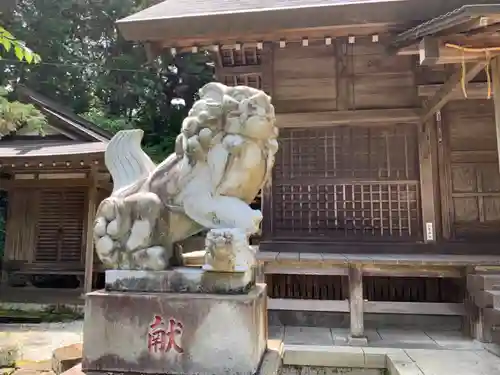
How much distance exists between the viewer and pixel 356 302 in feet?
17.2

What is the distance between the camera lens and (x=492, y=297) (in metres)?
4.60

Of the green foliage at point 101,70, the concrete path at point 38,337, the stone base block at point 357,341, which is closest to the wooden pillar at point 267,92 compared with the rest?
the stone base block at point 357,341

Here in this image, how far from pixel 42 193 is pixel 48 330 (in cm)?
380

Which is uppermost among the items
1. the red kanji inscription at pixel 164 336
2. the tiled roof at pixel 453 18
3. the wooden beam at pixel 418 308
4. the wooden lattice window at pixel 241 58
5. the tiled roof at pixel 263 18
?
the wooden lattice window at pixel 241 58

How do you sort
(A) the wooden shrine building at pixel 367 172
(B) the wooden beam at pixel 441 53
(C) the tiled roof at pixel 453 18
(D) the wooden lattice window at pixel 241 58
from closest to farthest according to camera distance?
(C) the tiled roof at pixel 453 18 → (B) the wooden beam at pixel 441 53 → (A) the wooden shrine building at pixel 367 172 → (D) the wooden lattice window at pixel 241 58

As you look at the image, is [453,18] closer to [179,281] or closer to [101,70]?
[179,281]

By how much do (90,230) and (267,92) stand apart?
16.8 ft

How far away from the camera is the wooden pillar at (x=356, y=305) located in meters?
5.17

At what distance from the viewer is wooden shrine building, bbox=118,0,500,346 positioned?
5.65 metres

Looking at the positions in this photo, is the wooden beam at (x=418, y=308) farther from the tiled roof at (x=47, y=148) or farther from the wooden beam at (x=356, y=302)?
the tiled roof at (x=47, y=148)

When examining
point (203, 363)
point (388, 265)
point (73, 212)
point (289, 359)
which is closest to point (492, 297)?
point (388, 265)

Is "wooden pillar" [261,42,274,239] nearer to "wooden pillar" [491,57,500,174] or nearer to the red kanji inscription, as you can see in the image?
"wooden pillar" [491,57,500,174]

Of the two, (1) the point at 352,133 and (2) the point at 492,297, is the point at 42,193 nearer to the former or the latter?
(1) the point at 352,133

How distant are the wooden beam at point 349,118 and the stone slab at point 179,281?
4426 millimetres
